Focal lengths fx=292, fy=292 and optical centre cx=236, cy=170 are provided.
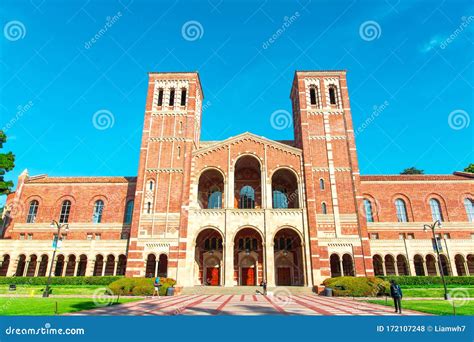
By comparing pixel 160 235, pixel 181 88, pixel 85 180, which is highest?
pixel 181 88

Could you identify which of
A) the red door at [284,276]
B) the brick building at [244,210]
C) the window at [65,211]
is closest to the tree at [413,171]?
the brick building at [244,210]

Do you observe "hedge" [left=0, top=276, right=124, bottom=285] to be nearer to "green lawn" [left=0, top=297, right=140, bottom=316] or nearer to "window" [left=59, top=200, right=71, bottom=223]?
"window" [left=59, top=200, right=71, bottom=223]

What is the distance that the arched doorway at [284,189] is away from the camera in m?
35.1

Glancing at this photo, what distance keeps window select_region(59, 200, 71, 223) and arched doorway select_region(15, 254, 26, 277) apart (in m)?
5.64

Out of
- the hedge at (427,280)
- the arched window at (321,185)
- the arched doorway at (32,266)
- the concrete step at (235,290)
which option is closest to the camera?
the concrete step at (235,290)

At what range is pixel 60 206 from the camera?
38875 mm

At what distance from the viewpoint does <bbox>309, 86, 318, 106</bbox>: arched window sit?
120 ft

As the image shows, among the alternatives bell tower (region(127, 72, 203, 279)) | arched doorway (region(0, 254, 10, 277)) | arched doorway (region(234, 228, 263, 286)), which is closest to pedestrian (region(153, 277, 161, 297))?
bell tower (region(127, 72, 203, 279))

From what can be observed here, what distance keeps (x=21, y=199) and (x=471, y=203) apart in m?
59.0

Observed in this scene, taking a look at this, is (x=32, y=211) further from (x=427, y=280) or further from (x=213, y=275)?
(x=427, y=280)

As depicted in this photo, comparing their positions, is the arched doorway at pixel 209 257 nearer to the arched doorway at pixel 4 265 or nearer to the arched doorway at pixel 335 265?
the arched doorway at pixel 335 265

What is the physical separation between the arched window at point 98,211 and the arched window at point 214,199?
14.6 metres

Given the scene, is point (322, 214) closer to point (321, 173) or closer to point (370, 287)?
point (321, 173)

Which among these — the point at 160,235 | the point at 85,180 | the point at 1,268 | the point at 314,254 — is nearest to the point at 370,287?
the point at 314,254
